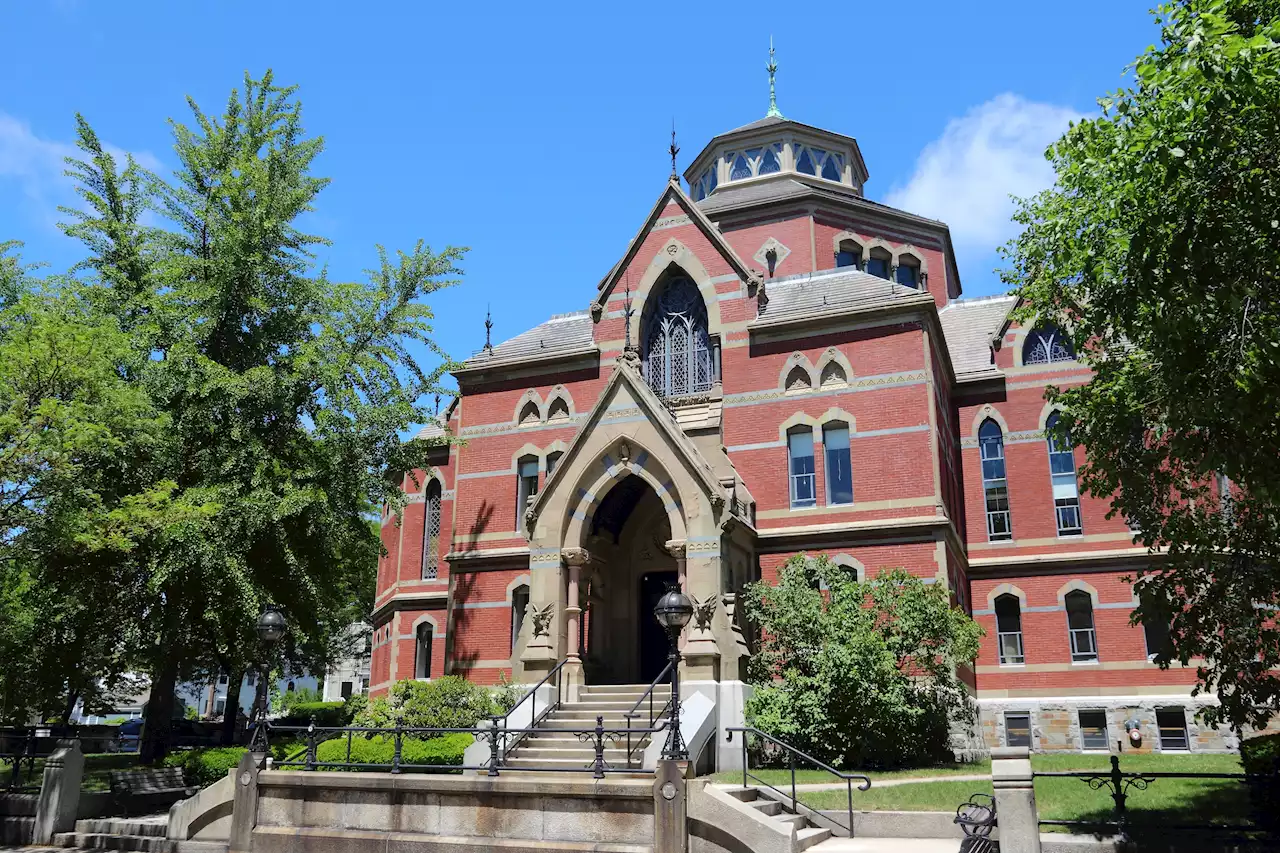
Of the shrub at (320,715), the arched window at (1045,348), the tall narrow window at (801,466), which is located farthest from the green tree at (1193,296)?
the shrub at (320,715)

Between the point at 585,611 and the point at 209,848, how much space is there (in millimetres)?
9454

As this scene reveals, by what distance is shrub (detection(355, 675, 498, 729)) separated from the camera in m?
22.8

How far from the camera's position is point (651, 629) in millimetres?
25062

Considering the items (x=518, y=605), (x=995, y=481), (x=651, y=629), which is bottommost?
(x=651, y=629)

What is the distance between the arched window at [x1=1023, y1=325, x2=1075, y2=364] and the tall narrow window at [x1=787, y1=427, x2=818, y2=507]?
26.1ft

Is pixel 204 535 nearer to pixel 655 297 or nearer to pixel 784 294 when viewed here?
pixel 655 297

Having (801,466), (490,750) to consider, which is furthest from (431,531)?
(490,750)

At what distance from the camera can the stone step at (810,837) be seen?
45.1 ft

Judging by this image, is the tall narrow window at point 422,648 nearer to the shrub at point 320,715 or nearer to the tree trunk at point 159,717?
the tree trunk at point 159,717

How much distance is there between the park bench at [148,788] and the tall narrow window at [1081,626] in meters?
22.3

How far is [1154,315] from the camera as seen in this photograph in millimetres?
11750

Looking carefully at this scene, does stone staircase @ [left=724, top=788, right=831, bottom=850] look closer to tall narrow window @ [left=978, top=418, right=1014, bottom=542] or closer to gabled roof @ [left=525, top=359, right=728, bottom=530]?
gabled roof @ [left=525, top=359, right=728, bottom=530]

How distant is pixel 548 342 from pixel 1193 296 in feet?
71.7

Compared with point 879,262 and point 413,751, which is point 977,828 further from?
point 879,262
